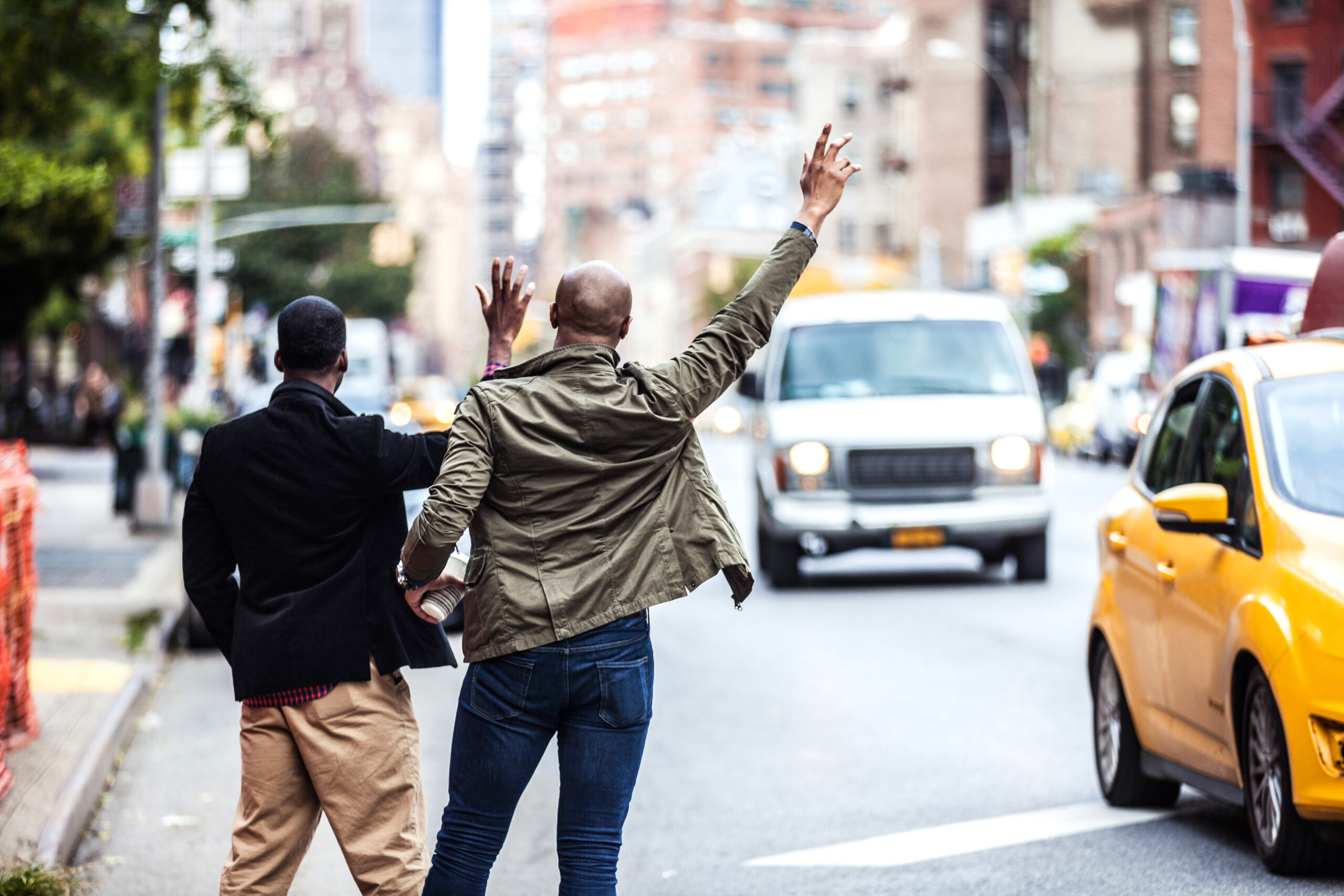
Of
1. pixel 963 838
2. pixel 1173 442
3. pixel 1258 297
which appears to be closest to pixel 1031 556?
pixel 1173 442

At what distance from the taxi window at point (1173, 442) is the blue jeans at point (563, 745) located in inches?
129

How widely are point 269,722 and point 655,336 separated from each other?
163 meters

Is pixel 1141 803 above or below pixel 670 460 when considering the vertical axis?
below

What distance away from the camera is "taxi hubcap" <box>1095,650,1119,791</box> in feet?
23.2

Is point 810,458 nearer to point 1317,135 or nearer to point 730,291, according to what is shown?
point 1317,135

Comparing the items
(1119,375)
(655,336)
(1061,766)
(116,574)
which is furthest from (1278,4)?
(655,336)

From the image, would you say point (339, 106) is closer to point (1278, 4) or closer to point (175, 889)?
point (1278, 4)

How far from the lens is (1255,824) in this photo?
586cm

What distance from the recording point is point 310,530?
4410mm

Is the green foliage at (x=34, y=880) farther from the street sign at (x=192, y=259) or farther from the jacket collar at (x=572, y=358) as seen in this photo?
the street sign at (x=192, y=259)

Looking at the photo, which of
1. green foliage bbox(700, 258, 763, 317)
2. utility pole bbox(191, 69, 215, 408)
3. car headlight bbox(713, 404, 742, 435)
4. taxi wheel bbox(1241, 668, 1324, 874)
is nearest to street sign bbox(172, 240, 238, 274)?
utility pole bbox(191, 69, 215, 408)

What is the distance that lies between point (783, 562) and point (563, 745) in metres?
11.4

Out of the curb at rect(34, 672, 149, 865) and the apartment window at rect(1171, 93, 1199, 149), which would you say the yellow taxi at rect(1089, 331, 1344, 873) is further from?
the apartment window at rect(1171, 93, 1199, 149)

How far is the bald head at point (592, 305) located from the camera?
13.8ft
